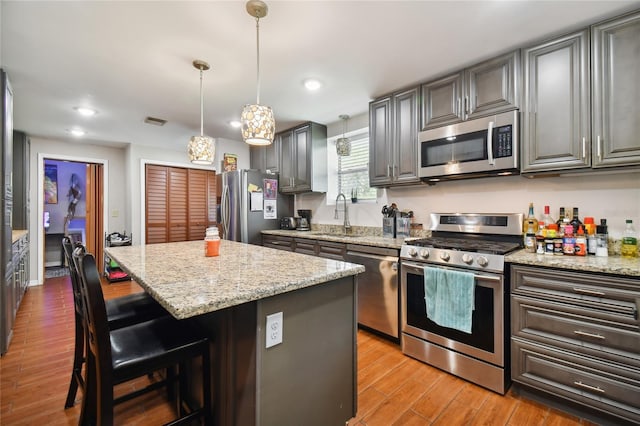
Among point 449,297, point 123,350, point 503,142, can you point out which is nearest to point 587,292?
point 449,297

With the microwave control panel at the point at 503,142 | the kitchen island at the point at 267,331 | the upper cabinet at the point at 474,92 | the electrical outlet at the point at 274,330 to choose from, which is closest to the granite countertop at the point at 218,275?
the kitchen island at the point at 267,331

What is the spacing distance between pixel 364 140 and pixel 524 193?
1.91m

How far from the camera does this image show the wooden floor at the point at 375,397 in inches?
65.2

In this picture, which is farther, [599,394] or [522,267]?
[522,267]

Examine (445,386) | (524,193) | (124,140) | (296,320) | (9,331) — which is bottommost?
(445,386)

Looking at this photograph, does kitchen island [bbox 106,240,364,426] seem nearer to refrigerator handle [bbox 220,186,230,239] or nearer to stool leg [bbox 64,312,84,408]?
stool leg [bbox 64,312,84,408]

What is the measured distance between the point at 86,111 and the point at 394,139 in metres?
3.62

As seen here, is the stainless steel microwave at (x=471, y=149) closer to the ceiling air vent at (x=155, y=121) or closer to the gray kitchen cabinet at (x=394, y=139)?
the gray kitchen cabinet at (x=394, y=139)

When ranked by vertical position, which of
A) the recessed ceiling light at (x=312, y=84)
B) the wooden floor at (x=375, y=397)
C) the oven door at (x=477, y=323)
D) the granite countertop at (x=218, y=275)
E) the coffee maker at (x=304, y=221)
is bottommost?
the wooden floor at (x=375, y=397)

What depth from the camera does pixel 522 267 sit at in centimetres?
182

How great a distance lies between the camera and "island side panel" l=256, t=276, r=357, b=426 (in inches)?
44.4

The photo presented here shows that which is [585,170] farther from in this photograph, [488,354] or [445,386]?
[445,386]

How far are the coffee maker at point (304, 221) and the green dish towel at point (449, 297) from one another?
2256 mm

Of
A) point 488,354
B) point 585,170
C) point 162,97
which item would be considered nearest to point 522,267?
point 488,354
